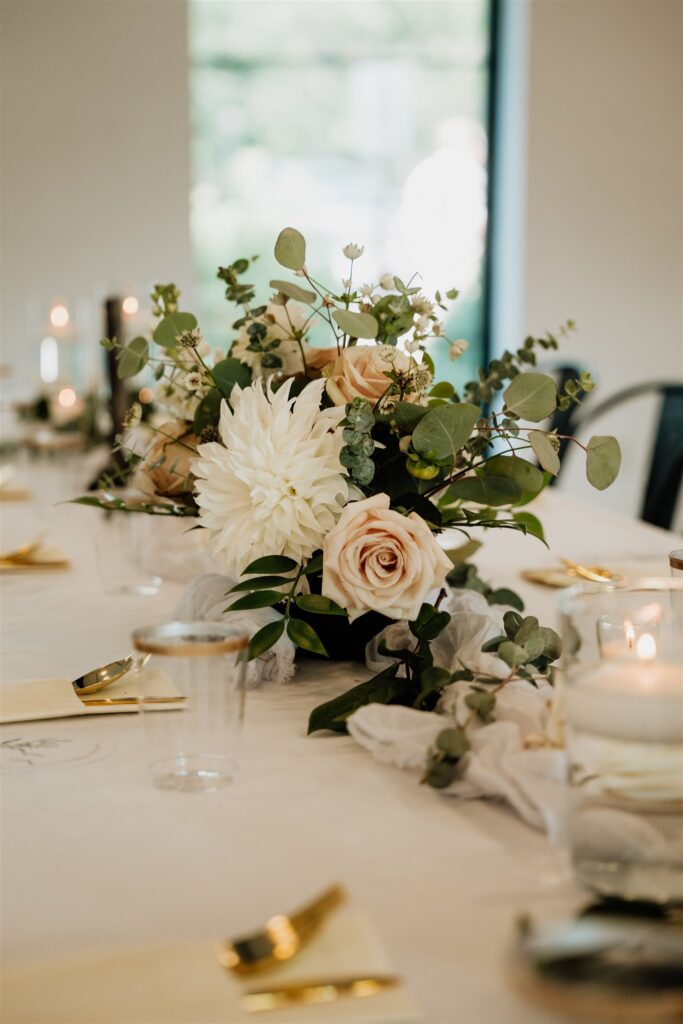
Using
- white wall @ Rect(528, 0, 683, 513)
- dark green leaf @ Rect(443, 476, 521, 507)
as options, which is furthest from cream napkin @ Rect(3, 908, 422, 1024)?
white wall @ Rect(528, 0, 683, 513)

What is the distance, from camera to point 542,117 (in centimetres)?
557

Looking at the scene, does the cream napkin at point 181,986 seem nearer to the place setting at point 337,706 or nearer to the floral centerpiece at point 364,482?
the place setting at point 337,706

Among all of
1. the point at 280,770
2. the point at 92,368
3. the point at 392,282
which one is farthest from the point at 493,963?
the point at 92,368

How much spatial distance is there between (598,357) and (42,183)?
2.87 m

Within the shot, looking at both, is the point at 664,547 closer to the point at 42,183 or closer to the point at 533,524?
the point at 533,524

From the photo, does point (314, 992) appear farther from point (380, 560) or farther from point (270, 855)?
point (380, 560)

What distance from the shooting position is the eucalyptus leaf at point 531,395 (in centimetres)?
91

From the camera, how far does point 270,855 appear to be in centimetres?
63

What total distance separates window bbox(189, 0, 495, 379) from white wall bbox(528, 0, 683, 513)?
18.1 inches

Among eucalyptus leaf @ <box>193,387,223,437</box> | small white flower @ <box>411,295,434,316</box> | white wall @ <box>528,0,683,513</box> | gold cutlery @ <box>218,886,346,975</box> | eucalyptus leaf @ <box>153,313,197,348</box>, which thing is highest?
white wall @ <box>528,0,683,513</box>

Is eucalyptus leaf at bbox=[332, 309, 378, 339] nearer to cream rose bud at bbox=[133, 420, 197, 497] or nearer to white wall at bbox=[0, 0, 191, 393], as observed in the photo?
cream rose bud at bbox=[133, 420, 197, 497]

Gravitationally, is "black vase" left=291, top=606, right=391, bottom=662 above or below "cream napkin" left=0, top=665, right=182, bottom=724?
above

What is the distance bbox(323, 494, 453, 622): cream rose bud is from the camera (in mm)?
817

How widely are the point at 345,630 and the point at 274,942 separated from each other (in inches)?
20.3
